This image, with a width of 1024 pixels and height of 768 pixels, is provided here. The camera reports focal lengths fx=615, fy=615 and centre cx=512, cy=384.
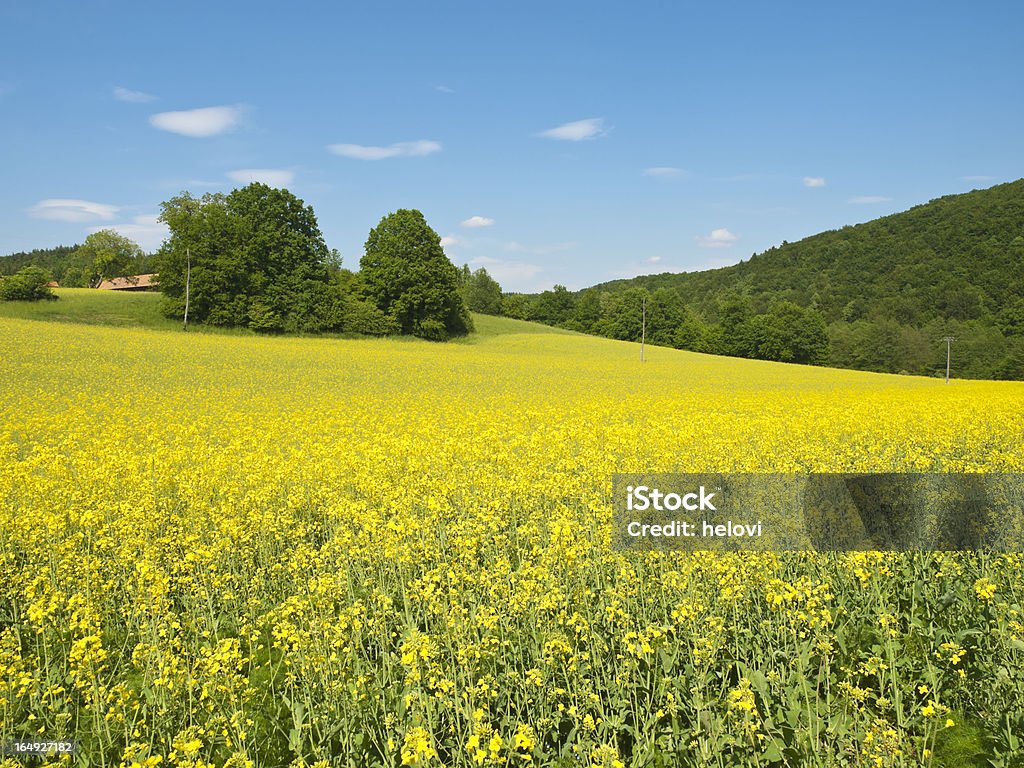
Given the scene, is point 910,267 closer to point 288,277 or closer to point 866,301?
point 866,301

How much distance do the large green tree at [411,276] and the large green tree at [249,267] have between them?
4147 mm

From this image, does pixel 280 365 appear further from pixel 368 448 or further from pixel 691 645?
pixel 691 645

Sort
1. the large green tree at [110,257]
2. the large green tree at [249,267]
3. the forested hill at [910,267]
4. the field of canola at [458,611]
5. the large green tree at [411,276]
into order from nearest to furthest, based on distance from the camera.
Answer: the field of canola at [458,611], the large green tree at [249,267], the large green tree at [411,276], the forested hill at [910,267], the large green tree at [110,257]

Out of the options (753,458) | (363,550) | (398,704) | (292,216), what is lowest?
(398,704)

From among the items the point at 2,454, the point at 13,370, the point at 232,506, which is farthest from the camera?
the point at 13,370

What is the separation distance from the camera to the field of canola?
11.2 ft

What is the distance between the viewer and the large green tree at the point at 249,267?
45.3 metres

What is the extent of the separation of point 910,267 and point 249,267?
250 feet

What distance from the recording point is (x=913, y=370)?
65.5 metres

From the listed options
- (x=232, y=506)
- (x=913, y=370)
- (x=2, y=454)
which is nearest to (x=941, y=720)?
(x=232, y=506)

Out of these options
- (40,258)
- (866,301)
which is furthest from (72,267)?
(866,301)

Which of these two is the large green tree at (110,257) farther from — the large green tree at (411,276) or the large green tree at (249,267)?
the large green tree at (411,276)

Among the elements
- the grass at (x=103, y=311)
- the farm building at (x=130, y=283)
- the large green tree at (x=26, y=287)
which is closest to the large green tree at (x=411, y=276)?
the grass at (x=103, y=311)

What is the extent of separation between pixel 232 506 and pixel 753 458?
21.6 feet
